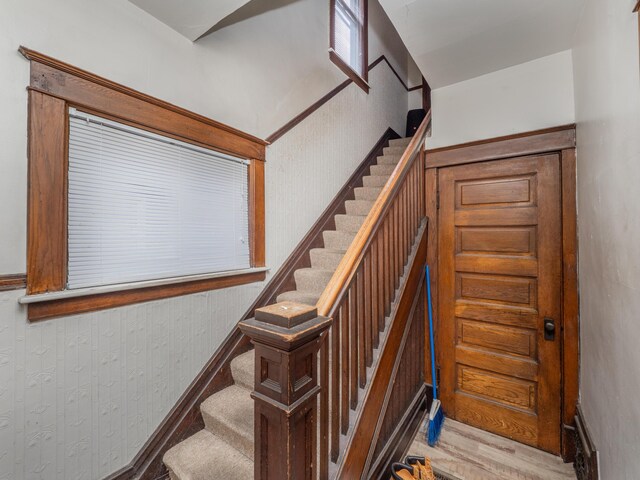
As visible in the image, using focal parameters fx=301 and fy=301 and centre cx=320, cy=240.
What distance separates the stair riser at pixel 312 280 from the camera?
229 cm

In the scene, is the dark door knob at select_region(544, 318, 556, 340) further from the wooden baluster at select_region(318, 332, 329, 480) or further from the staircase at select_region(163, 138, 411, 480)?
the wooden baluster at select_region(318, 332, 329, 480)

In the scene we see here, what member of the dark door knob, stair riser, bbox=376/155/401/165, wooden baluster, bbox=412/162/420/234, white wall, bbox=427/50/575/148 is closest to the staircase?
wooden baluster, bbox=412/162/420/234

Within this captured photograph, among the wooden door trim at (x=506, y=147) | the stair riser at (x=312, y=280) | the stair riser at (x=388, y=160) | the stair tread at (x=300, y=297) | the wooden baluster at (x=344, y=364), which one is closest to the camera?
the wooden baluster at (x=344, y=364)

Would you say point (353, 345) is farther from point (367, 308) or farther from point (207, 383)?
point (207, 383)

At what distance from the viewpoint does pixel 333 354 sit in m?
1.23

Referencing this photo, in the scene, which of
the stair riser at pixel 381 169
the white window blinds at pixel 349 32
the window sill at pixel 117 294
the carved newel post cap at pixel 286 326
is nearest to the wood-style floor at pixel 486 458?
the carved newel post cap at pixel 286 326

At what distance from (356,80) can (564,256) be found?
8.77ft

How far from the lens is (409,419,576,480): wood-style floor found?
5.94 ft

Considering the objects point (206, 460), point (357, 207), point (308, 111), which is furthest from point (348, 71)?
point (206, 460)

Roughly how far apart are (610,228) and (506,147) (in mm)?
1051

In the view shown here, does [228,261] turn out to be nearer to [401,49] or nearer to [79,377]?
[79,377]

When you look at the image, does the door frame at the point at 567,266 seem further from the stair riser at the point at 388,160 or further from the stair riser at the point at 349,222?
the stair riser at the point at 388,160

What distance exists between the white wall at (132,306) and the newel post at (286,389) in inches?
34.2

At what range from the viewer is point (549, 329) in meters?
1.97
